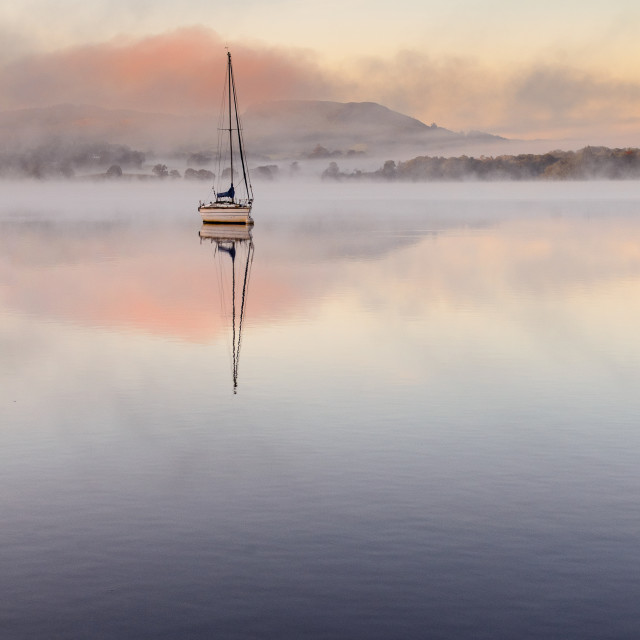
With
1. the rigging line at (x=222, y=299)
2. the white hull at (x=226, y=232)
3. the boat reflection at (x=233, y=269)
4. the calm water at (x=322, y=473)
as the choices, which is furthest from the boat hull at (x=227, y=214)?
the calm water at (x=322, y=473)

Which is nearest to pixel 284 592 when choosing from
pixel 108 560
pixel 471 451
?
pixel 108 560

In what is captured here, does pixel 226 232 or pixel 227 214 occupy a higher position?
pixel 227 214

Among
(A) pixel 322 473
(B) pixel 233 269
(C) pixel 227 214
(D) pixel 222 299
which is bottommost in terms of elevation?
(A) pixel 322 473

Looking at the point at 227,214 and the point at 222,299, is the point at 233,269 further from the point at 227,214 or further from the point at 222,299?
the point at 227,214

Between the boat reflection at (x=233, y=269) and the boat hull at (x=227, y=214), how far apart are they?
2.01ft

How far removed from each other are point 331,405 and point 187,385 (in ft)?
15.7

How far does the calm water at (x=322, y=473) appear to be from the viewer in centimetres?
1315

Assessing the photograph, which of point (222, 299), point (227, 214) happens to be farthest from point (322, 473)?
point (227, 214)

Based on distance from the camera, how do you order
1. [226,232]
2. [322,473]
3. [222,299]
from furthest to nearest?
[226,232], [222,299], [322,473]

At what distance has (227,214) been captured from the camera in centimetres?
11650

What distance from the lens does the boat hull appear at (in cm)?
11512

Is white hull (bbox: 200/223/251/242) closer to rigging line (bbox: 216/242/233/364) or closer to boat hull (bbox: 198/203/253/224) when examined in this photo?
boat hull (bbox: 198/203/253/224)

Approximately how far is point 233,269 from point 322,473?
50.5 m

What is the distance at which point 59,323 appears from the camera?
4066 cm
